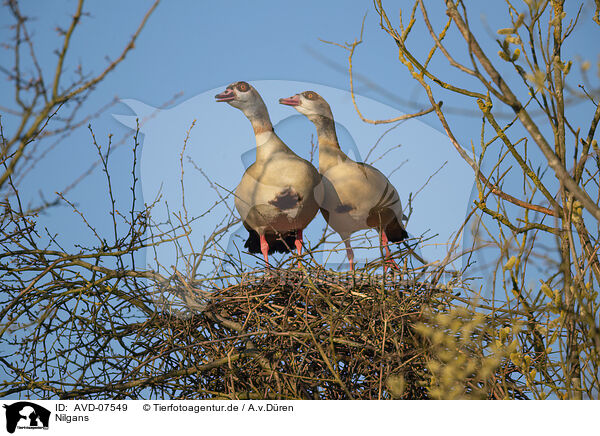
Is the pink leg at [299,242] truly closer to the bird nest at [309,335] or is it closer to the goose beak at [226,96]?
the bird nest at [309,335]

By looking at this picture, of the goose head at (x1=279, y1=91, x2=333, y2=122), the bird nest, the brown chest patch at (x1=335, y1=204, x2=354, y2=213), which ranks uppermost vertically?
the goose head at (x1=279, y1=91, x2=333, y2=122)

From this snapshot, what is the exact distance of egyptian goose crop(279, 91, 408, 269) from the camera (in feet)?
2.15

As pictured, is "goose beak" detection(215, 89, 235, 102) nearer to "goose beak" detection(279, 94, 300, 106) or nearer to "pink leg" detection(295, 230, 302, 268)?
"goose beak" detection(279, 94, 300, 106)

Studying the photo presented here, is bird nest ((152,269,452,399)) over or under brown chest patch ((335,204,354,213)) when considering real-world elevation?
under

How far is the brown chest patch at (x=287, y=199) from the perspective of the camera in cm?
64

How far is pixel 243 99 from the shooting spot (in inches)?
26.8
